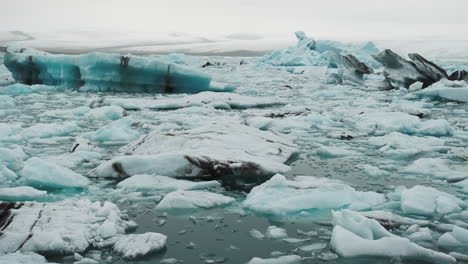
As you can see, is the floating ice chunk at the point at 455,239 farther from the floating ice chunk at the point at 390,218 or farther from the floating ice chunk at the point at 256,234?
the floating ice chunk at the point at 256,234

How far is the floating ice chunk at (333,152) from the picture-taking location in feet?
15.7

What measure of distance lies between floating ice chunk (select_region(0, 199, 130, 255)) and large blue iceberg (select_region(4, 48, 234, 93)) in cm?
838

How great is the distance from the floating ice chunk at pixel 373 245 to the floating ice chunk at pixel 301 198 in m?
0.58

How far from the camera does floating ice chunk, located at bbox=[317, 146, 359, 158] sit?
4.78 meters

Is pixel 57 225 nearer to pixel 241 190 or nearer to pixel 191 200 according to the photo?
pixel 191 200

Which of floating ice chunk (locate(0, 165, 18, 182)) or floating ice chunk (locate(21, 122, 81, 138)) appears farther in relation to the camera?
floating ice chunk (locate(21, 122, 81, 138))

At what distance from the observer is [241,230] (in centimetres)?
271

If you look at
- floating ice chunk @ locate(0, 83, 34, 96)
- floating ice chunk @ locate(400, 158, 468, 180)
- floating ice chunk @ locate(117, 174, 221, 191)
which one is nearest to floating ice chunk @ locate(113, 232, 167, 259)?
floating ice chunk @ locate(117, 174, 221, 191)

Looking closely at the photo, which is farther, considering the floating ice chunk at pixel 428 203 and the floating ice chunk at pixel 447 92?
the floating ice chunk at pixel 447 92

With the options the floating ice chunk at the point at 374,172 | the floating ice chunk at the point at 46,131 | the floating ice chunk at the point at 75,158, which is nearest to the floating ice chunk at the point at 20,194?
the floating ice chunk at the point at 75,158

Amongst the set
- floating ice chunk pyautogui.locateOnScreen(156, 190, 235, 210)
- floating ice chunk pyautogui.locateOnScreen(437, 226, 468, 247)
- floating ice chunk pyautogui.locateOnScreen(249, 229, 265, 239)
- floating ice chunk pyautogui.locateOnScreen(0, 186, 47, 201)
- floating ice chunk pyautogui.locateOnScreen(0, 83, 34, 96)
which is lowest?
floating ice chunk pyautogui.locateOnScreen(0, 83, 34, 96)

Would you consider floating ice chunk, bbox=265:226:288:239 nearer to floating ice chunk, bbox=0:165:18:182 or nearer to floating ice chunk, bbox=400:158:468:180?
floating ice chunk, bbox=400:158:468:180

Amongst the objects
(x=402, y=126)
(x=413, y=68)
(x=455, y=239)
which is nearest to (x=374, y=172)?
(x=455, y=239)

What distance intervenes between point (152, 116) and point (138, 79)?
411 cm
